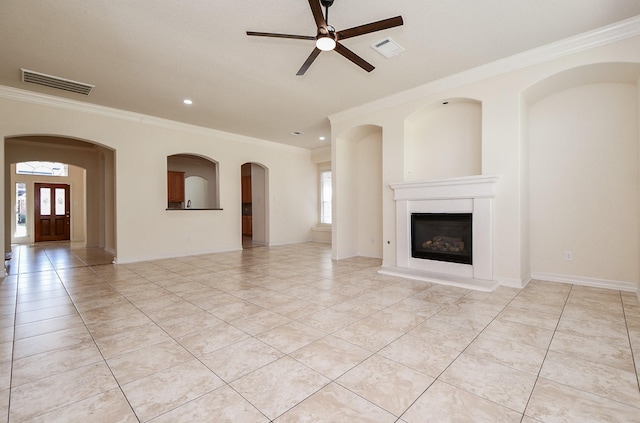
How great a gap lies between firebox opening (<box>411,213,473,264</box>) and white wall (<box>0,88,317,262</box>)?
440cm

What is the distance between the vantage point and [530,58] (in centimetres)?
344

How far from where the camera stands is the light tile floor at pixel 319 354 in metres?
1.45

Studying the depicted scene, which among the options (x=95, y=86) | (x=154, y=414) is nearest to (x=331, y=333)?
(x=154, y=414)

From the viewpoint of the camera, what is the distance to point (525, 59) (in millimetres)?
3461

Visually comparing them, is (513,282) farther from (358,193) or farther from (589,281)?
(358,193)

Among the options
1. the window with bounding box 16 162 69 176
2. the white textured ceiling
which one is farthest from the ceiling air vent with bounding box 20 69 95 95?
the window with bounding box 16 162 69 176

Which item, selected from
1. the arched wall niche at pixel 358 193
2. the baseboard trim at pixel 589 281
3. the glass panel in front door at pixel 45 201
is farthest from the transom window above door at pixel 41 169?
the baseboard trim at pixel 589 281

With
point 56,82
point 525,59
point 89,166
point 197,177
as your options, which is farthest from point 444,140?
point 89,166

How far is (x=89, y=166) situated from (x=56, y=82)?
456cm

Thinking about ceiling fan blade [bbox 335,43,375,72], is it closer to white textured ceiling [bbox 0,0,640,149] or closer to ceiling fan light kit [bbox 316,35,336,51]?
ceiling fan light kit [bbox 316,35,336,51]

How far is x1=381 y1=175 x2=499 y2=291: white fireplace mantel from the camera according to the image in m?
3.69

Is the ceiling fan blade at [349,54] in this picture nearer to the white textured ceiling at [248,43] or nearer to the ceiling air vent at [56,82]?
the white textured ceiling at [248,43]

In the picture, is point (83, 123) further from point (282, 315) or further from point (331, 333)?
point (331, 333)

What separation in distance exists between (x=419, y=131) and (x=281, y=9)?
304 centimetres
